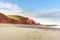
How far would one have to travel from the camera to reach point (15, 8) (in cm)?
1022

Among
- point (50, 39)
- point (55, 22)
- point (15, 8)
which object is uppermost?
point (15, 8)

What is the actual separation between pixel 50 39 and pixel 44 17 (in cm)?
401

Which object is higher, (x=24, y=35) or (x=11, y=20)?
(x=11, y=20)

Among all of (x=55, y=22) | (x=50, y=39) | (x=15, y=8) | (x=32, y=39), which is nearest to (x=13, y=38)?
(x=32, y=39)

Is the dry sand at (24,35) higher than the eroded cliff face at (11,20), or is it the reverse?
the eroded cliff face at (11,20)

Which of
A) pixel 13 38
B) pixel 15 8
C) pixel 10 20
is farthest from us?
pixel 10 20

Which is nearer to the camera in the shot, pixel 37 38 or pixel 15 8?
pixel 37 38

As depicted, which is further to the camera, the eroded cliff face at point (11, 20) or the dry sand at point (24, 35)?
the eroded cliff face at point (11, 20)

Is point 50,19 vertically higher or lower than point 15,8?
lower

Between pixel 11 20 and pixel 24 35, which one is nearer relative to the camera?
pixel 24 35

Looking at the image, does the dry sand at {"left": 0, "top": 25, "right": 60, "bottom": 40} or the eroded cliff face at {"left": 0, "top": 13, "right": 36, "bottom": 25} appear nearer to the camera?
the dry sand at {"left": 0, "top": 25, "right": 60, "bottom": 40}

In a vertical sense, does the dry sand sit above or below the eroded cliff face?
below

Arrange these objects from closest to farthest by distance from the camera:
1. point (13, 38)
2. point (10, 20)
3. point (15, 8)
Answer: point (13, 38)
point (15, 8)
point (10, 20)

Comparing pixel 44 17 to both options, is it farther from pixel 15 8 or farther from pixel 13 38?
pixel 13 38
